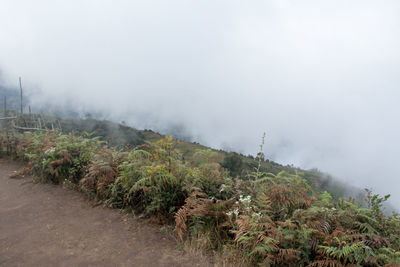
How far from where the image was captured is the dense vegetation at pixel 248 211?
3340 mm

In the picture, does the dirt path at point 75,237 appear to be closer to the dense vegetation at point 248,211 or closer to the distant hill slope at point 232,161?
the dense vegetation at point 248,211

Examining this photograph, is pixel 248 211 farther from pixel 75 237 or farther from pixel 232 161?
pixel 232 161

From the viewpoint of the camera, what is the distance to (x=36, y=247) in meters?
4.02

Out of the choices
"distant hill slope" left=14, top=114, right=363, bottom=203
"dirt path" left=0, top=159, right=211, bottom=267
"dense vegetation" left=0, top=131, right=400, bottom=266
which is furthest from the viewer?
"distant hill slope" left=14, top=114, right=363, bottom=203

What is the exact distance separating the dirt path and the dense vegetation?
0.31 m

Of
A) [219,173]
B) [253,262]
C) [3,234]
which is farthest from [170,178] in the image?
[3,234]

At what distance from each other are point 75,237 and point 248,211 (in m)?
2.85

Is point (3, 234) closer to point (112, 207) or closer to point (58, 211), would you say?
point (58, 211)

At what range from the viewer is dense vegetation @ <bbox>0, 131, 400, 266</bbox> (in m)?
3.34

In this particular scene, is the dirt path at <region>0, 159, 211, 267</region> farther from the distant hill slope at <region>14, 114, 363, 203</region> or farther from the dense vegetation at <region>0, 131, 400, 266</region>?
the distant hill slope at <region>14, 114, 363, 203</region>

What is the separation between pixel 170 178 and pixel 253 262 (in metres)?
2.05

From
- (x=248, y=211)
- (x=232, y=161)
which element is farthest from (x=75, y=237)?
(x=232, y=161)

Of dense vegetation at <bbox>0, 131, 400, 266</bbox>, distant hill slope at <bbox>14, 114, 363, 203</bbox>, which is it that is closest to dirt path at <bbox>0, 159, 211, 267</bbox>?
dense vegetation at <bbox>0, 131, 400, 266</bbox>

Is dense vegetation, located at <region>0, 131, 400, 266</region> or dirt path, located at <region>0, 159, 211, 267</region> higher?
dense vegetation, located at <region>0, 131, 400, 266</region>
